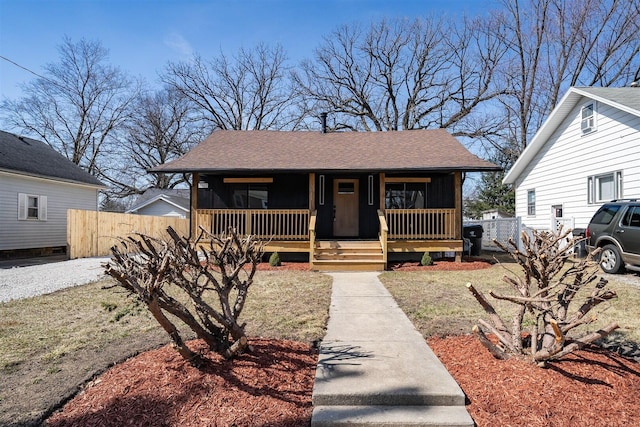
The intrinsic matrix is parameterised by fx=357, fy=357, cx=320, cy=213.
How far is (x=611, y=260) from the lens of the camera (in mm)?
8766

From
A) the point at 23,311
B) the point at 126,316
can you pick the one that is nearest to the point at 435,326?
the point at 126,316

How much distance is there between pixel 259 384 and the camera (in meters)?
2.93

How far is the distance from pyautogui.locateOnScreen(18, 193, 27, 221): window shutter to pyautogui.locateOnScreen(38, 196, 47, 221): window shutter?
0.63m

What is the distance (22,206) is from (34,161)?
230cm

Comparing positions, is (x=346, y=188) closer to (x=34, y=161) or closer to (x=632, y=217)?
(x=632, y=217)

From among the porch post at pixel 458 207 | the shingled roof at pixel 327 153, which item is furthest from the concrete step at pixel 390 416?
the porch post at pixel 458 207

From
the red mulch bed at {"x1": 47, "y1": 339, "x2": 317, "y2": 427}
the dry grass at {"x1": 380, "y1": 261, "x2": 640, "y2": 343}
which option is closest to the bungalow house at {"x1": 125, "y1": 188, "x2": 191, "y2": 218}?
the dry grass at {"x1": 380, "y1": 261, "x2": 640, "y2": 343}

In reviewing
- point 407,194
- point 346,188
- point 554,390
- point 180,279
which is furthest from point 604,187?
point 180,279

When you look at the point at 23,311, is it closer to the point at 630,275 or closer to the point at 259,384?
the point at 259,384

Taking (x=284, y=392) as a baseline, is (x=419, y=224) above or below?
above

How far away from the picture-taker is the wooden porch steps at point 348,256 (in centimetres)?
981

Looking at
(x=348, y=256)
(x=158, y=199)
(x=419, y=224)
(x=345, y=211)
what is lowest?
(x=348, y=256)

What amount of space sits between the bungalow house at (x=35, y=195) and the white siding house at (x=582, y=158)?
19811 millimetres

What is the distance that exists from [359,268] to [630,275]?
6.50 meters
